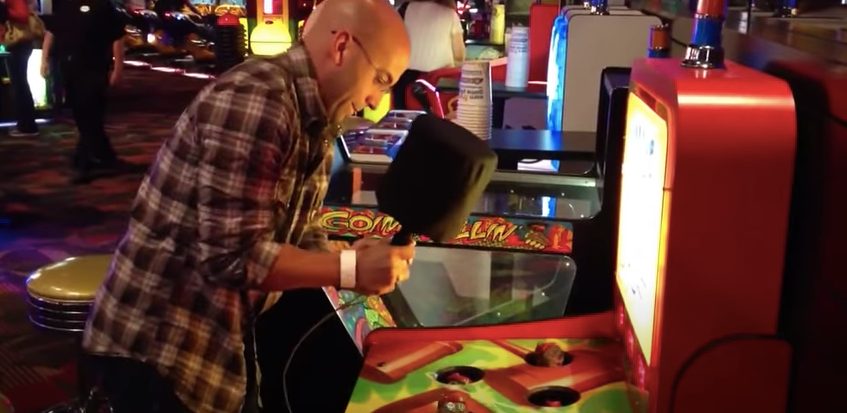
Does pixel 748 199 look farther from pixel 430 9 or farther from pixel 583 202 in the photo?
pixel 430 9

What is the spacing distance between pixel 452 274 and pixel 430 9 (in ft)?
12.1

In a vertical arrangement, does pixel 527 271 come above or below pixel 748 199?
below

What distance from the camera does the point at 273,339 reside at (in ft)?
7.57

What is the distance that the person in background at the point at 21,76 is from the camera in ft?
26.1

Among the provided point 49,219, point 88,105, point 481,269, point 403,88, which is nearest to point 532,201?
point 481,269

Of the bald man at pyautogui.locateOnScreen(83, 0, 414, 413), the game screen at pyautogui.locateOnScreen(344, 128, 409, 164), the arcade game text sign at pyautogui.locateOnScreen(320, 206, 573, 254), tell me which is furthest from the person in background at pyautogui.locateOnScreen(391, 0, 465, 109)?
the bald man at pyautogui.locateOnScreen(83, 0, 414, 413)

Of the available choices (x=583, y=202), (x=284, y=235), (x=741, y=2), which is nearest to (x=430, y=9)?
(x=741, y=2)

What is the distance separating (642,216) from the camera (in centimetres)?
Result: 144

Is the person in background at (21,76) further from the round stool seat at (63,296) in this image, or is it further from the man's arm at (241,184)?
the man's arm at (241,184)

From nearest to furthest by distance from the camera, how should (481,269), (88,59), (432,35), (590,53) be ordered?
(481,269) < (590,53) < (432,35) < (88,59)

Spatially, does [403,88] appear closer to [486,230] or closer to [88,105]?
[88,105]

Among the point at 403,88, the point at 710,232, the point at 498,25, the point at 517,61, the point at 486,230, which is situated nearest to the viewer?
the point at 710,232

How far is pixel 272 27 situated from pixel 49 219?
6.18m

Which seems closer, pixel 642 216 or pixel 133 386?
pixel 642 216
